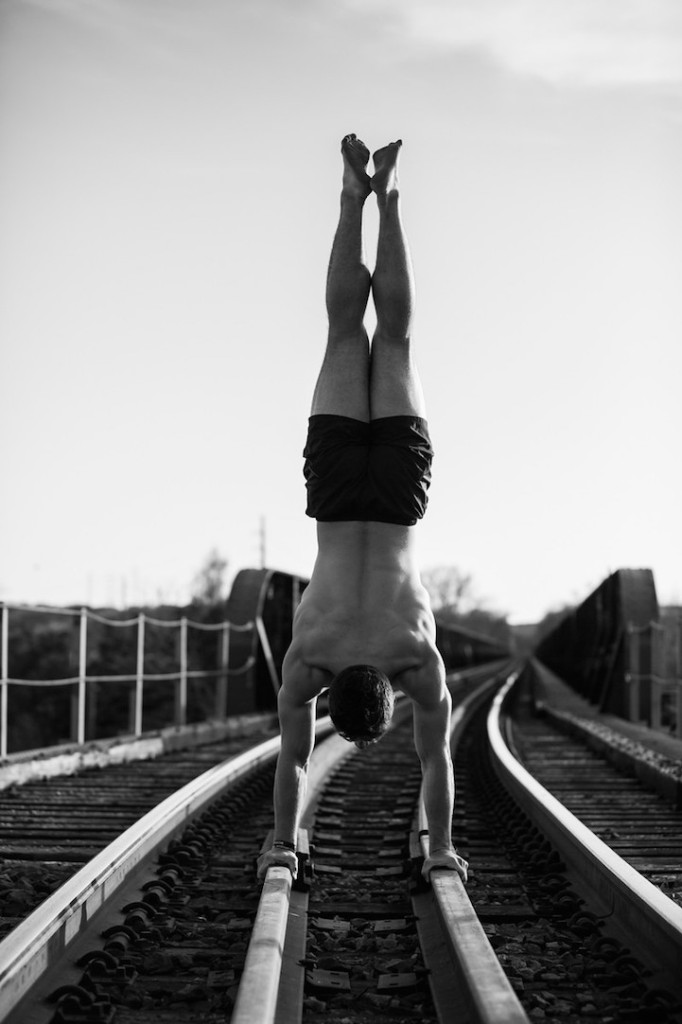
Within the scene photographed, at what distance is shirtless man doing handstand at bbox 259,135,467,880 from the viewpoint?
4.21m

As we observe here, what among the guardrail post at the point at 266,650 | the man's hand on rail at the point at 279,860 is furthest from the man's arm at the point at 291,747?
the guardrail post at the point at 266,650

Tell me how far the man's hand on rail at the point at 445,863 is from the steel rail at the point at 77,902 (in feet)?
3.65

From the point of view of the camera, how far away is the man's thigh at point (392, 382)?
451 centimetres

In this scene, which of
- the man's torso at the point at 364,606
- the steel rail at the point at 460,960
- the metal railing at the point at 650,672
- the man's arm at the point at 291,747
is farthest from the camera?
the metal railing at the point at 650,672

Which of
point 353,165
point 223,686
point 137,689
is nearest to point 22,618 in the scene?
point 223,686

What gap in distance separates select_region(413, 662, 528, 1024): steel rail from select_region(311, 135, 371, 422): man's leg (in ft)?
5.87

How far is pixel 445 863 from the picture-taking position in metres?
4.24

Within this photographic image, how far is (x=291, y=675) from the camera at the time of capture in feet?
14.0

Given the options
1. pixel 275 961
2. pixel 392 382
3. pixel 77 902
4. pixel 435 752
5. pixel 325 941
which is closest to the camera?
pixel 275 961

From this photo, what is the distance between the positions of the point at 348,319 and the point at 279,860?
2.07 meters

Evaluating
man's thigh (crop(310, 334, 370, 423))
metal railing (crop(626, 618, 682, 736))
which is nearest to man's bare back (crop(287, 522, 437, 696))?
man's thigh (crop(310, 334, 370, 423))

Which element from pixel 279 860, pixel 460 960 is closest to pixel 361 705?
pixel 279 860

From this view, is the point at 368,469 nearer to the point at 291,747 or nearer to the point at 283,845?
the point at 291,747

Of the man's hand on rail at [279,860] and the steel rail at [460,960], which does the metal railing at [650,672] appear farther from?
the steel rail at [460,960]
